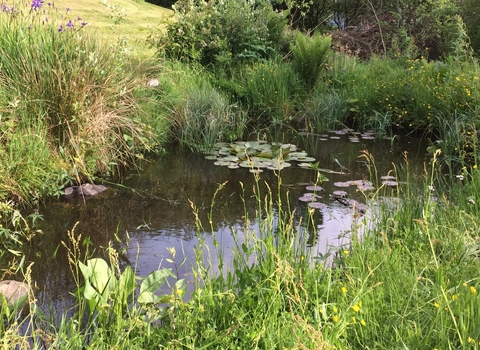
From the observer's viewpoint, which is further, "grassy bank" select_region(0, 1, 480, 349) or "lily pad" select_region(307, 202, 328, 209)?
"lily pad" select_region(307, 202, 328, 209)

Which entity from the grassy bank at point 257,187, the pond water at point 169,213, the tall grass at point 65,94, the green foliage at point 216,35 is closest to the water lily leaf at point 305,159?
the pond water at point 169,213

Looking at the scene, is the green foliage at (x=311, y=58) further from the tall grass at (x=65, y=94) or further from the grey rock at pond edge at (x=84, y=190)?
the grey rock at pond edge at (x=84, y=190)

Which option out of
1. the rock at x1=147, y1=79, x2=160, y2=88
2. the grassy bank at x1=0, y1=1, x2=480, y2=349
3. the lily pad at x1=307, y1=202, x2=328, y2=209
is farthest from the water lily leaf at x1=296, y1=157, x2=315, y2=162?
the rock at x1=147, y1=79, x2=160, y2=88

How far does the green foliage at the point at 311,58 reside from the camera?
8.20m

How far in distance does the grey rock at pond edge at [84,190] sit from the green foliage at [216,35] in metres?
4.09

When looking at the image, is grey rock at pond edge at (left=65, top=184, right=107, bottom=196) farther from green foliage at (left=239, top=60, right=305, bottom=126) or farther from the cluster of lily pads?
green foliage at (left=239, top=60, right=305, bottom=126)

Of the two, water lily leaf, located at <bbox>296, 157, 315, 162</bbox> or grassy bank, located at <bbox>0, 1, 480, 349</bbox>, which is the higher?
grassy bank, located at <bbox>0, 1, 480, 349</bbox>

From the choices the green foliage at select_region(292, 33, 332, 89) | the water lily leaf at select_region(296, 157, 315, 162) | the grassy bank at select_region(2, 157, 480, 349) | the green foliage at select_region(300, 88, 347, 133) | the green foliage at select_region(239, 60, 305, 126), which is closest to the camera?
the grassy bank at select_region(2, 157, 480, 349)

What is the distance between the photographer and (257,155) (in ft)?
18.9

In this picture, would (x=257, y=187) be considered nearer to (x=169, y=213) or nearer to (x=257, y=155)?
(x=169, y=213)

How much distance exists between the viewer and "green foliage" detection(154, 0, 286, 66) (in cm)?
838

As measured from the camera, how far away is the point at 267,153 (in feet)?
18.8

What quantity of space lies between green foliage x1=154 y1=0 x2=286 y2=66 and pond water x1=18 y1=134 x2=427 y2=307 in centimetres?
Result: 295

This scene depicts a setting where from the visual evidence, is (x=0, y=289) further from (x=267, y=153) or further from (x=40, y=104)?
(x=267, y=153)
